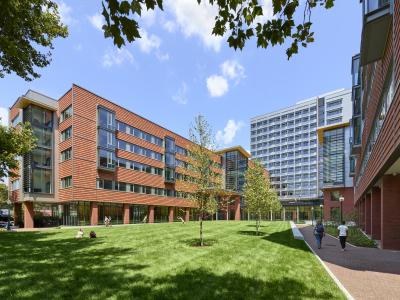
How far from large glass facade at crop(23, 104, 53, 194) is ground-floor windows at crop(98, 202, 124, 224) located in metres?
7.19

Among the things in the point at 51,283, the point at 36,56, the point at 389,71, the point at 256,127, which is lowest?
the point at 51,283

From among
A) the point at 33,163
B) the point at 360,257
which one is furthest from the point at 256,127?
the point at 360,257

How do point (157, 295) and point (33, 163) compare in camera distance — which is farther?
point (33, 163)

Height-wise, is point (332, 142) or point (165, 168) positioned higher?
point (332, 142)

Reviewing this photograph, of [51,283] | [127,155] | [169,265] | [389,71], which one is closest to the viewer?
[51,283]

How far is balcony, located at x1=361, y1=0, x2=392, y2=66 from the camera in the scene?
12.8m

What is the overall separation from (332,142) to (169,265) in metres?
64.3

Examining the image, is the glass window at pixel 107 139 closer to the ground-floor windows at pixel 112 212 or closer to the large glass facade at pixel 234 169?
the ground-floor windows at pixel 112 212

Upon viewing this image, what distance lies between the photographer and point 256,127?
136 metres

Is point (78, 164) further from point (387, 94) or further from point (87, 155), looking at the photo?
point (387, 94)

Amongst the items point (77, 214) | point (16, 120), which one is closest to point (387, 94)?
point (77, 214)

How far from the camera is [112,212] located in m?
44.7

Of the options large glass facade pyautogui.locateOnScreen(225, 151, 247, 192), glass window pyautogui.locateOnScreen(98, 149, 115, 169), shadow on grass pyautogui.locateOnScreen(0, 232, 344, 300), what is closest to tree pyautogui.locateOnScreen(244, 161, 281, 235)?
shadow on grass pyautogui.locateOnScreen(0, 232, 344, 300)

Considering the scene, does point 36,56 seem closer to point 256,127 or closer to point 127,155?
point 127,155
